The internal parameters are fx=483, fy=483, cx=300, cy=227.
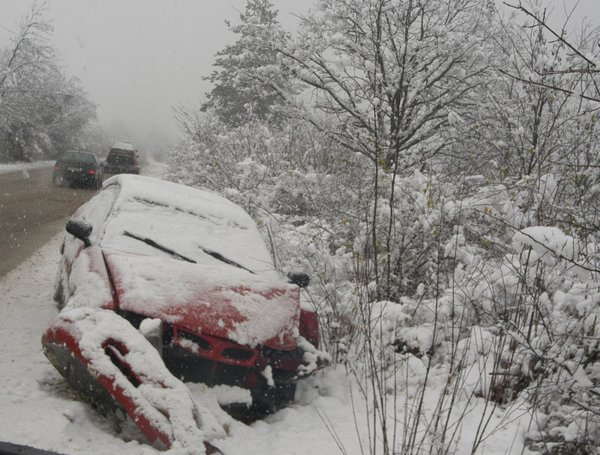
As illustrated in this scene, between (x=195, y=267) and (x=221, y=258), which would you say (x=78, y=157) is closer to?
(x=221, y=258)

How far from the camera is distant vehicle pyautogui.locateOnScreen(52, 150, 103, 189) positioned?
58.0ft

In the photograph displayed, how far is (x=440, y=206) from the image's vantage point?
5.67 m

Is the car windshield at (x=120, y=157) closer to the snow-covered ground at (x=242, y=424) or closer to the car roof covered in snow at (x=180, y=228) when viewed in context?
the car roof covered in snow at (x=180, y=228)

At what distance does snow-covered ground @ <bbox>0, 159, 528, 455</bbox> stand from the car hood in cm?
43

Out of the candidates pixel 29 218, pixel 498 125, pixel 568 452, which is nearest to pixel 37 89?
pixel 29 218

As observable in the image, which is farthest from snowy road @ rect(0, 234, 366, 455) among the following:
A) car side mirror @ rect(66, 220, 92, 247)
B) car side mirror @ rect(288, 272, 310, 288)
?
car side mirror @ rect(66, 220, 92, 247)

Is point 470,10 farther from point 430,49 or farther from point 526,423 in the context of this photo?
point 526,423

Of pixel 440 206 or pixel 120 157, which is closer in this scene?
pixel 440 206

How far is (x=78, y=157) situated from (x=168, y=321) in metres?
17.2

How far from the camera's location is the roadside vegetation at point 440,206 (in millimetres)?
2678

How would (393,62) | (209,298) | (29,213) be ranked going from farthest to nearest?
1. (29,213)
2. (393,62)
3. (209,298)

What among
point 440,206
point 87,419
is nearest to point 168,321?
point 87,419

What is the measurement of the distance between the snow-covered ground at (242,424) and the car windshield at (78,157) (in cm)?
1514

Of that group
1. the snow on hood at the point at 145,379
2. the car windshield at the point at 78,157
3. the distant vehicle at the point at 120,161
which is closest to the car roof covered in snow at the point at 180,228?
the snow on hood at the point at 145,379
